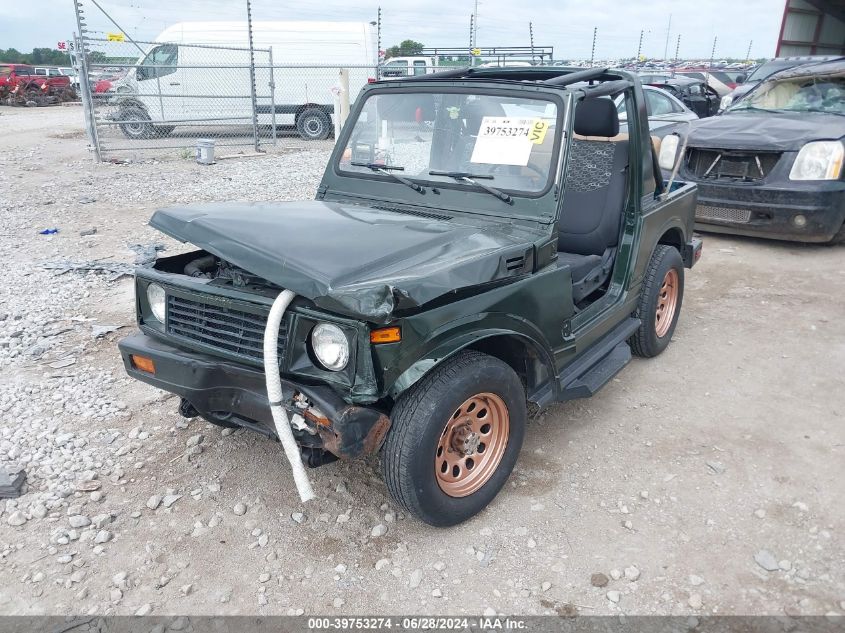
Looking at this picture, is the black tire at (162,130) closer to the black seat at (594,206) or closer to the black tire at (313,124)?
the black tire at (313,124)

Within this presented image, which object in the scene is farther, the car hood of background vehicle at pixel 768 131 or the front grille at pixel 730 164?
the front grille at pixel 730 164

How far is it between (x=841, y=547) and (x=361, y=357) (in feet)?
7.48

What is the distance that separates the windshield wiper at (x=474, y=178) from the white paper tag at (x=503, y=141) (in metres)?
0.09

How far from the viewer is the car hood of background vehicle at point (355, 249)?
227cm

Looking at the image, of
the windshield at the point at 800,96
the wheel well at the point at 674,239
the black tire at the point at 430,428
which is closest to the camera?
the black tire at the point at 430,428

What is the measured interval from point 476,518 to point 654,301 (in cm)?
218

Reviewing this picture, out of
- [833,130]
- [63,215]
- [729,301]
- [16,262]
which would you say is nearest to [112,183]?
[63,215]

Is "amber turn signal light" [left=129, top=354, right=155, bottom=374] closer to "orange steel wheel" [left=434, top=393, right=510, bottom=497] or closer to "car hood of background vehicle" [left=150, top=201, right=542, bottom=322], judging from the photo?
"car hood of background vehicle" [left=150, top=201, right=542, bottom=322]

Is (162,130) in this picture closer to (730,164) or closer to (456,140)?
(730,164)

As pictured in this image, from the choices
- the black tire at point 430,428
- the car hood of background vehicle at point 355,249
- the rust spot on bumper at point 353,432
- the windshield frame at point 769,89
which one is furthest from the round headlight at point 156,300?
the windshield frame at point 769,89

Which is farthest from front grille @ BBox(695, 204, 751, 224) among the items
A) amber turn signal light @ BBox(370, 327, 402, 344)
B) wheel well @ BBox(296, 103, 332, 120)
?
wheel well @ BBox(296, 103, 332, 120)

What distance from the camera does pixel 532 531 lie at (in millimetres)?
2898

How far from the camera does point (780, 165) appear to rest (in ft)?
21.9

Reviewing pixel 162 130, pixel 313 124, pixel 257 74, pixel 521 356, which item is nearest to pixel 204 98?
pixel 162 130
